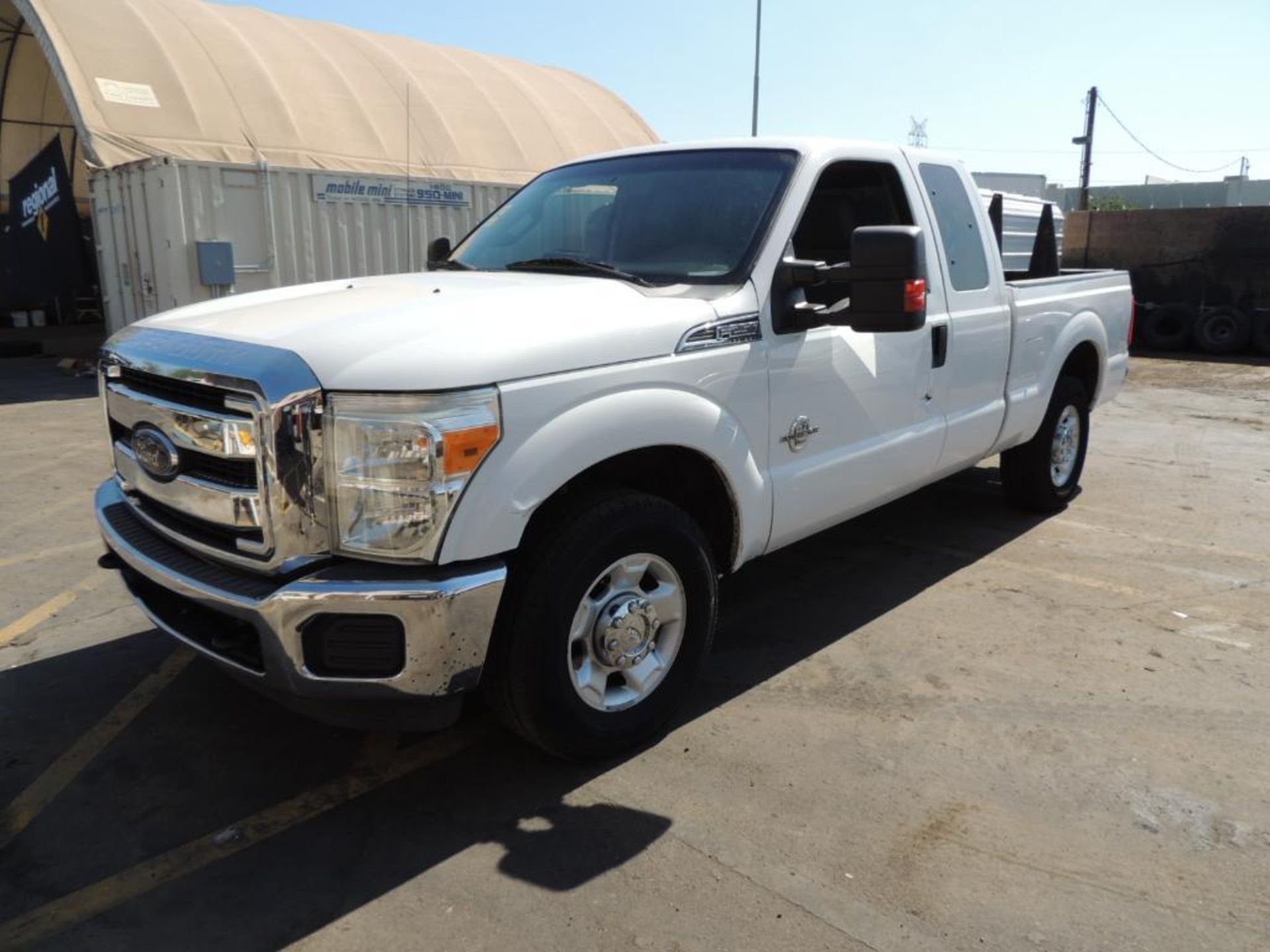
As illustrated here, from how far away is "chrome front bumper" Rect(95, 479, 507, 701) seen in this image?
2469 millimetres

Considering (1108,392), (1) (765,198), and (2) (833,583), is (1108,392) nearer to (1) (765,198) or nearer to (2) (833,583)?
(2) (833,583)

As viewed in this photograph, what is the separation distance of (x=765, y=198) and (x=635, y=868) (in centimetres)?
241

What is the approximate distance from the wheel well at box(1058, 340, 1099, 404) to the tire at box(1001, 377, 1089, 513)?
80mm

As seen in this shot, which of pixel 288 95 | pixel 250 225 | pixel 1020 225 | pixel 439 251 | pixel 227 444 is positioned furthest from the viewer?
pixel 288 95

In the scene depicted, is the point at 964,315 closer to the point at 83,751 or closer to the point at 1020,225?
the point at 83,751

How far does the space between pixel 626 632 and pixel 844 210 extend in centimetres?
225

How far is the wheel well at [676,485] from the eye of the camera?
2971 mm

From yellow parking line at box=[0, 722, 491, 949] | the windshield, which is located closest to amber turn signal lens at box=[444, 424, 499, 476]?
the windshield

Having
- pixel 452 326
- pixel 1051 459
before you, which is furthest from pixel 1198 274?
pixel 452 326

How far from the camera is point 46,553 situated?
5.32m

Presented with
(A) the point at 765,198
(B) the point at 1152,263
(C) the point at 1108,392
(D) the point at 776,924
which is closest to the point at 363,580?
(D) the point at 776,924

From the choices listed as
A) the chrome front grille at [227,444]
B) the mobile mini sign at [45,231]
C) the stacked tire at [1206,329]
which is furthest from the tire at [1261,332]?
the mobile mini sign at [45,231]

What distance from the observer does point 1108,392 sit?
247 inches

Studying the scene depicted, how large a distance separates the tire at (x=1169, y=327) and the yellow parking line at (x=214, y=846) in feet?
52.3
